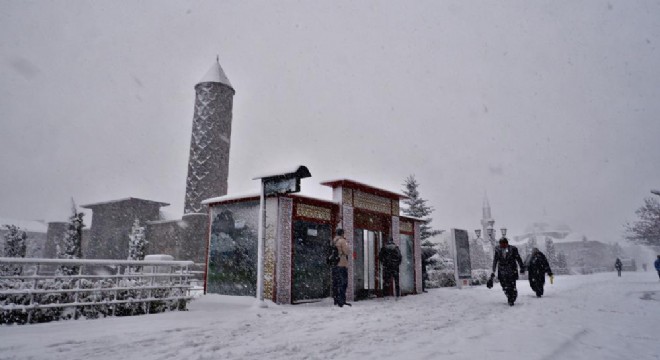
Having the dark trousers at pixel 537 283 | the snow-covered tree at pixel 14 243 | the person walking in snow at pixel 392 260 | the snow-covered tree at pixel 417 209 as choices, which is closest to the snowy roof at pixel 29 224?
the snow-covered tree at pixel 14 243

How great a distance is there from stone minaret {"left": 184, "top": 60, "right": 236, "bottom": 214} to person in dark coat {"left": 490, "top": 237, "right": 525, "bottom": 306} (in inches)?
1273

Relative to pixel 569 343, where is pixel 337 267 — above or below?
above

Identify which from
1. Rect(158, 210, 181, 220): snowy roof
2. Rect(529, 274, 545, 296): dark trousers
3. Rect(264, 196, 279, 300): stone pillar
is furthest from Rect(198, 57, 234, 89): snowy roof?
Rect(529, 274, 545, 296): dark trousers

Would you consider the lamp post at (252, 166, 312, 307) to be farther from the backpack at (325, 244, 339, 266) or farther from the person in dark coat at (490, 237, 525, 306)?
the person in dark coat at (490, 237, 525, 306)

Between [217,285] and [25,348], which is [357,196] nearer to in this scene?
[217,285]

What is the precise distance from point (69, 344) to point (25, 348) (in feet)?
1.43

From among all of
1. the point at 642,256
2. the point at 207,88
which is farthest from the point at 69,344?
the point at 642,256

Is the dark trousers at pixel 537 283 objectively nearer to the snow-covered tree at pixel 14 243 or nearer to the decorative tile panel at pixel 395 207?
the decorative tile panel at pixel 395 207

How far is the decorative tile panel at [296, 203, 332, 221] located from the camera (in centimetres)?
1118

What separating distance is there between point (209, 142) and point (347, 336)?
36.9m

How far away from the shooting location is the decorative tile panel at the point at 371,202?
514 inches

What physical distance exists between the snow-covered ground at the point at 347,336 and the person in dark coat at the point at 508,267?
1766 mm

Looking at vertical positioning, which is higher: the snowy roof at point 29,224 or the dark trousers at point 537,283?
the snowy roof at point 29,224

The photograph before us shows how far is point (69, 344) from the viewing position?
4789mm
